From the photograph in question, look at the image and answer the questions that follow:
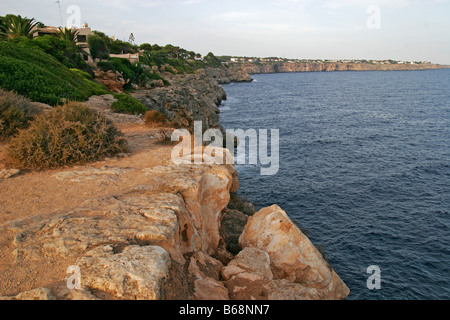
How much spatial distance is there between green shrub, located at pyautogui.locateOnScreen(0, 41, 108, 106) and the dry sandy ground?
7.30 metres

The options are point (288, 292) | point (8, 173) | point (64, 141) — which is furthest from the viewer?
point (64, 141)

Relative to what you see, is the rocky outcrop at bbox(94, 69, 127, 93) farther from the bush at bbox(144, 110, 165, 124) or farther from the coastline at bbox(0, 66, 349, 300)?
the coastline at bbox(0, 66, 349, 300)

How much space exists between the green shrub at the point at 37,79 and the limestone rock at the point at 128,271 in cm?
1396

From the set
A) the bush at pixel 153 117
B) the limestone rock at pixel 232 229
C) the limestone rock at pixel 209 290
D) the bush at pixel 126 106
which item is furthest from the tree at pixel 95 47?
the limestone rock at pixel 209 290

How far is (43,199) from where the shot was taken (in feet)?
28.0

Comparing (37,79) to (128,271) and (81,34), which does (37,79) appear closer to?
(128,271)

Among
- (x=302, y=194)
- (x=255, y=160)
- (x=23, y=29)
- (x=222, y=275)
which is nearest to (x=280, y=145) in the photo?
(x=255, y=160)

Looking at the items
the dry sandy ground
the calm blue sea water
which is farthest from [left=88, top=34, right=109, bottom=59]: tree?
the dry sandy ground

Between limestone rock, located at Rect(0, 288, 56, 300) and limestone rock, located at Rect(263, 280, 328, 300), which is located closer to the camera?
limestone rock, located at Rect(0, 288, 56, 300)

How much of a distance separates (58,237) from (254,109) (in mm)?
55557

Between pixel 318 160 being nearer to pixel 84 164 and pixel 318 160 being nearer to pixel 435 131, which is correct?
pixel 435 131

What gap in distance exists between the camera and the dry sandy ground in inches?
217

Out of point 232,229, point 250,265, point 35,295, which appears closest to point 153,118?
point 232,229

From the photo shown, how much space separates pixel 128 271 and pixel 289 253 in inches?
237
